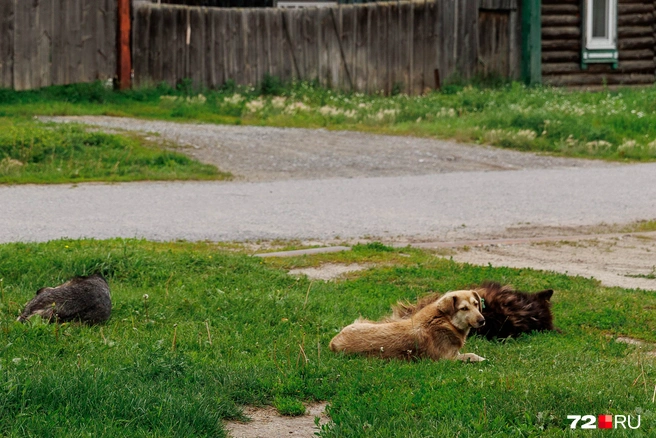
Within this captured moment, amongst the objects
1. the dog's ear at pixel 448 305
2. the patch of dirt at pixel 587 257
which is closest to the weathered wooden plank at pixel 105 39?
the patch of dirt at pixel 587 257

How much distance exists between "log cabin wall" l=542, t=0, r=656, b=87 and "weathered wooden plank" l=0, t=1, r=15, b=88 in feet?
43.6

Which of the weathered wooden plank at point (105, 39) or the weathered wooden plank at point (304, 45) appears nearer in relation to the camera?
the weathered wooden plank at point (105, 39)

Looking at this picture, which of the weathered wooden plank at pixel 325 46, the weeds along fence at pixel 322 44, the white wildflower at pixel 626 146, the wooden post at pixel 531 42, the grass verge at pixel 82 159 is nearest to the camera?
the grass verge at pixel 82 159

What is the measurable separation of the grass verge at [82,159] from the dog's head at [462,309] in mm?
9232

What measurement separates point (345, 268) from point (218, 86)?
14.6m

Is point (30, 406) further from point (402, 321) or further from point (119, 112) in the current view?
point (119, 112)

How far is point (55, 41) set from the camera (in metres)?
20.9

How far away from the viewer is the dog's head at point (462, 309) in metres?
5.92

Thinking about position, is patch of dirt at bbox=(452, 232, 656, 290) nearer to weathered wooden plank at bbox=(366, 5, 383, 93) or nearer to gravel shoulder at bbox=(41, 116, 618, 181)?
gravel shoulder at bbox=(41, 116, 618, 181)

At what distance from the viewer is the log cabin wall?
26109mm

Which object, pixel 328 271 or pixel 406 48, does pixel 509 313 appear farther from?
pixel 406 48

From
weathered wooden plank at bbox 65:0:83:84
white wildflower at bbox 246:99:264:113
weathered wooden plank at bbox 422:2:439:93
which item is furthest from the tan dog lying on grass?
weathered wooden plank at bbox 422:2:439:93

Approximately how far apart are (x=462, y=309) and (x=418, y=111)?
52.7 ft

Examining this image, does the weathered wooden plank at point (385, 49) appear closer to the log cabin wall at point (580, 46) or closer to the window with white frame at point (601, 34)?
the log cabin wall at point (580, 46)
